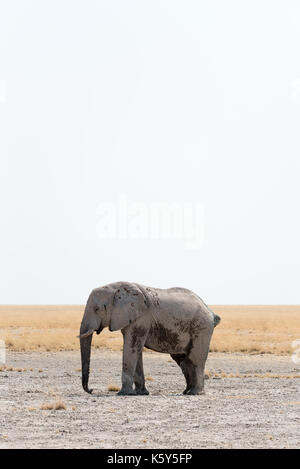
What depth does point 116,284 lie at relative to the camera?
19812 mm

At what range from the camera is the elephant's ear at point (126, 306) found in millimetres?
19219

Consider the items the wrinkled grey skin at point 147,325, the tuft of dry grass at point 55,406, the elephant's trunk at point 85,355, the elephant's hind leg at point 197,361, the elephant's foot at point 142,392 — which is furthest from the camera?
the elephant's hind leg at point 197,361

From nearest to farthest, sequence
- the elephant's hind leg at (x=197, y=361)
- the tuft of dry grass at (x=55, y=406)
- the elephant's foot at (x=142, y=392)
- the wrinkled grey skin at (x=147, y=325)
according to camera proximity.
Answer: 1. the tuft of dry grass at (x=55, y=406)
2. the wrinkled grey skin at (x=147, y=325)
3. the elephant's foot at (x=142, y=392)
4. the elephant's hind leg at (x=197, y=361)

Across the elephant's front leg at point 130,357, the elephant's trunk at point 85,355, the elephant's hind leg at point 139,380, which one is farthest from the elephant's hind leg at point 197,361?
the elephant's trunk at point 85,355

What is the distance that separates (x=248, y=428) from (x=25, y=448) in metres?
3.99

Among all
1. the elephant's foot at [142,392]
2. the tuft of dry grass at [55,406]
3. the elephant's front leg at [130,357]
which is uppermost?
the elephant's front leg at [130,357]

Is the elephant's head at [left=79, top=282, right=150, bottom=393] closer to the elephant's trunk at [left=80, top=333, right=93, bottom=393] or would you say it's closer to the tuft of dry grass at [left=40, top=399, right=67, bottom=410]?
the elephant's trunk at [left=80, top=333, right=93, bottom=393]

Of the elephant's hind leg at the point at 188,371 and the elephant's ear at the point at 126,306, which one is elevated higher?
the elephant's ear at the point at 126,306

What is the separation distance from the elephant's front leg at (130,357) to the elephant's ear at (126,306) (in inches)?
11.6

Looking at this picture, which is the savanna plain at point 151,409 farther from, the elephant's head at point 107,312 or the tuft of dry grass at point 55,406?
the elephant's head at point 107,312

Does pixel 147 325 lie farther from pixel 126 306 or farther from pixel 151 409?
pixel 151 409

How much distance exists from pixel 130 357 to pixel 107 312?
1.11 metres

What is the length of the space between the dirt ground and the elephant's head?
1.09 meters

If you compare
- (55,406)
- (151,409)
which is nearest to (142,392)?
(151,409)
